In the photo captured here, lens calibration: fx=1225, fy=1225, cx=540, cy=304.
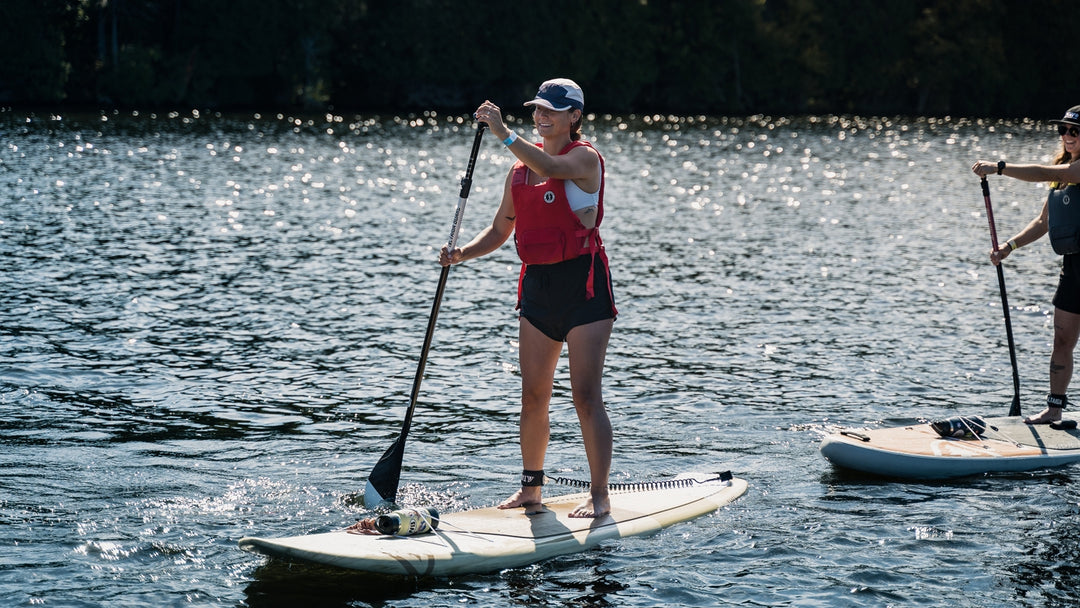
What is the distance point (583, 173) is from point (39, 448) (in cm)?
533

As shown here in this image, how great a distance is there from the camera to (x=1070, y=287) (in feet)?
33.1

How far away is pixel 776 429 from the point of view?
11070 millimetres

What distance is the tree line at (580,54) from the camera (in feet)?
285

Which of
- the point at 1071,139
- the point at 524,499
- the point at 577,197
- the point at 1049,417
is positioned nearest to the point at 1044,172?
the point at 1071,139

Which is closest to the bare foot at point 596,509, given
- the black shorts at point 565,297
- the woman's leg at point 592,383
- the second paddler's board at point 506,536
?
the second paddler's board at point 506,536

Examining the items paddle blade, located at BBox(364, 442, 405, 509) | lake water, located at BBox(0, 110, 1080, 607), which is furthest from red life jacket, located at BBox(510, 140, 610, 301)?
lake water, located at BBox(0, 110, 1080, 607)

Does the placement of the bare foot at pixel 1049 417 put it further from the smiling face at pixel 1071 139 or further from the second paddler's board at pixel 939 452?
the smiling face at pixel 1071 139

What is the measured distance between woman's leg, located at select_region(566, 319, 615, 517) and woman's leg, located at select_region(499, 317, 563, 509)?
0.15m

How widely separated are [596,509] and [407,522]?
1374 mm

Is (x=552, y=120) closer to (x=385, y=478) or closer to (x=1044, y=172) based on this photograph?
(x=385, y=478)

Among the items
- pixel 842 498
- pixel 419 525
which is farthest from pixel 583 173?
pixel 842 498

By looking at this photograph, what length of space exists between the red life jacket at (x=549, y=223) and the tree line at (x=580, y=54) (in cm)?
7943

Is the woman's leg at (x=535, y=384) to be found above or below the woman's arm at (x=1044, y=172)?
below

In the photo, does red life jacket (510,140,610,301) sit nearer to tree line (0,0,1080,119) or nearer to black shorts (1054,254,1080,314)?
black shorts (1054,254,1080,314)
